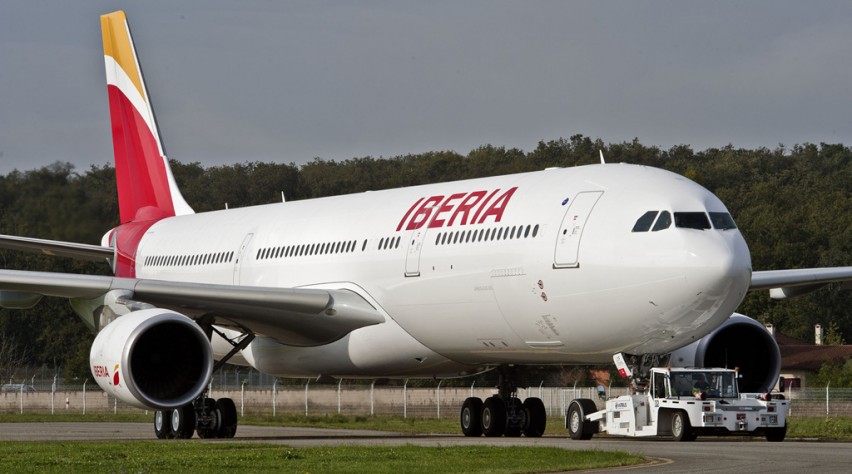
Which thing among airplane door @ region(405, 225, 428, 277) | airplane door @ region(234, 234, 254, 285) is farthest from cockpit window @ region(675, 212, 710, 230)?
airplane door @ region(234, 234, 254, 285)

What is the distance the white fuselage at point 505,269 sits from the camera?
19625 mm

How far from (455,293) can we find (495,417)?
3.03 m

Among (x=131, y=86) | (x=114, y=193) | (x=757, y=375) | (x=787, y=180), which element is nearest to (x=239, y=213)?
(x=131, y=86)

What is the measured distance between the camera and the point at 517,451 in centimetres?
1797

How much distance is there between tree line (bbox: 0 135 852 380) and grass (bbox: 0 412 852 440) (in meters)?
16.0

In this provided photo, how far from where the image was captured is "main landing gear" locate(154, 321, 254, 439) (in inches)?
973

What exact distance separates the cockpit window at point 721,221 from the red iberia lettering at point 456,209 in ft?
11.2

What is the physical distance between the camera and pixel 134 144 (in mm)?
34406

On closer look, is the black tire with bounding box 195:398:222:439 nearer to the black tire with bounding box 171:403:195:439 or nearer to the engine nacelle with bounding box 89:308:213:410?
the black tire with bounding box 171:403:195:439

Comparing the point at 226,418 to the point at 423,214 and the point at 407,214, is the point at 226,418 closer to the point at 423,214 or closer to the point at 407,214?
the point at 407,214

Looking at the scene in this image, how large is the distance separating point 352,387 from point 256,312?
782 inches

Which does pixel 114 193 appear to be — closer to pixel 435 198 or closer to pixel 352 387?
pixel 352 387

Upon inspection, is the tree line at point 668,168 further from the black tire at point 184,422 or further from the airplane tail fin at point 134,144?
the black tire at point 184,422

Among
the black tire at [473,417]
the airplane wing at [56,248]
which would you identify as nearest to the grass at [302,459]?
the black tire at [473,417]
